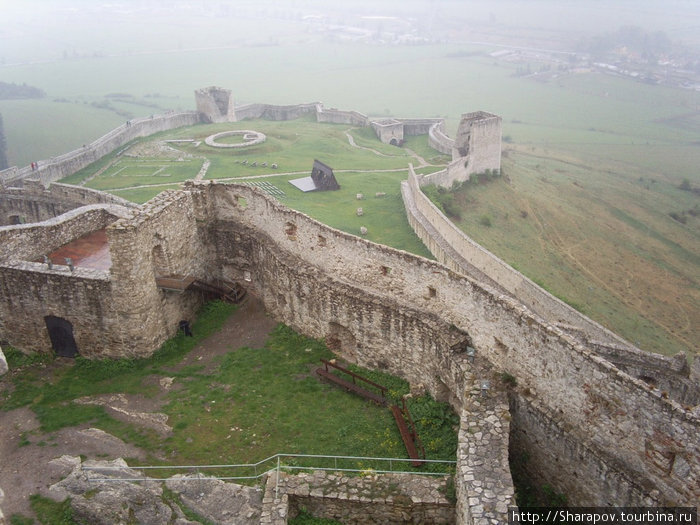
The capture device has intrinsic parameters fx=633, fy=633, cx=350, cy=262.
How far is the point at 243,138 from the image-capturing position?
55.4 meters

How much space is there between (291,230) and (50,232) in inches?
337

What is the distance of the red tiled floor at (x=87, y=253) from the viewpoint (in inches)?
831

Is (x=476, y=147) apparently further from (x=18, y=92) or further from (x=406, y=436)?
(x=18, y=92)

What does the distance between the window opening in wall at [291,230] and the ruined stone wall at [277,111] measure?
55.6 meters

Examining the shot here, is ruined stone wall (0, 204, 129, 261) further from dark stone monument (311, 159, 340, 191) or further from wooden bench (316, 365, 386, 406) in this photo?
dark stone monument (311, 159, 340, 191)

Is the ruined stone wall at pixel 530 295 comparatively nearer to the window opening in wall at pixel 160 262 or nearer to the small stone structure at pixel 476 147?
the small stone structure at pixel 476 147

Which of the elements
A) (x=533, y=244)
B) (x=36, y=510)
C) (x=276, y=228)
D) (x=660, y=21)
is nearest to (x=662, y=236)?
(x=533, y=244)

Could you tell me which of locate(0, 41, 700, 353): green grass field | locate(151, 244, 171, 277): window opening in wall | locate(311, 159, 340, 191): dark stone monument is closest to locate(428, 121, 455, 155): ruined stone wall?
locate(0, 41, 700, 353): green grass field

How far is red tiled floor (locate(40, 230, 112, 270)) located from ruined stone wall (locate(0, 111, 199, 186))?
2059cm

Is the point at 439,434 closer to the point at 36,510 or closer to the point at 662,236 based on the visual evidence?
the point at 36,510

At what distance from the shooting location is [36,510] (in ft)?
43.4

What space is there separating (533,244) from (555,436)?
101 ft

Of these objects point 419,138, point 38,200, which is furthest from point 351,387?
point 419,138

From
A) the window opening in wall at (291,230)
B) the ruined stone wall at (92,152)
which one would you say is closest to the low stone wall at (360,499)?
the window opening in wall at (291,230)
